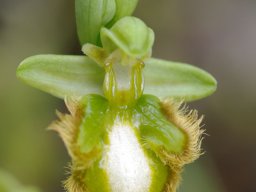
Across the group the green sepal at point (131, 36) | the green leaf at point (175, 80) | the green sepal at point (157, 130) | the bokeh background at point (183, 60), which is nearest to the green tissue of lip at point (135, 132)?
the green sepal at point (157, 130)

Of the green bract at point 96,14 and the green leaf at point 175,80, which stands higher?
the green bract at point 96,14

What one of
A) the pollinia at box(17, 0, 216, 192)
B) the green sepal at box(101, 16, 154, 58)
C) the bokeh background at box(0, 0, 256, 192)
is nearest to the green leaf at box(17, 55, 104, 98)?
the pollinia at box(17, 0, 216, 192)

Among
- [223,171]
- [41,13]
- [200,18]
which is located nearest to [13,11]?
[41,13]

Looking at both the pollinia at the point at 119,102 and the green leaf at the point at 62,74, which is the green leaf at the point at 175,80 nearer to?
the pollinia at the point at 119,102

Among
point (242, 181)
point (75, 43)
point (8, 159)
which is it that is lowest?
point (242, 181)

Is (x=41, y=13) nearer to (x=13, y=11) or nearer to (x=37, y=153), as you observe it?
(x=13, y=11)

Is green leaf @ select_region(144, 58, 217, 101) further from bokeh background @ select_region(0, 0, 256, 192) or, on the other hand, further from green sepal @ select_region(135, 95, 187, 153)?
bokeh background @ select_region(0, 0, 256, 192)

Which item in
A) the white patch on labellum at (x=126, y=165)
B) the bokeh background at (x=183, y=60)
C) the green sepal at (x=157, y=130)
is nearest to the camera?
the white patch on labellum at (x=126, y=165)
